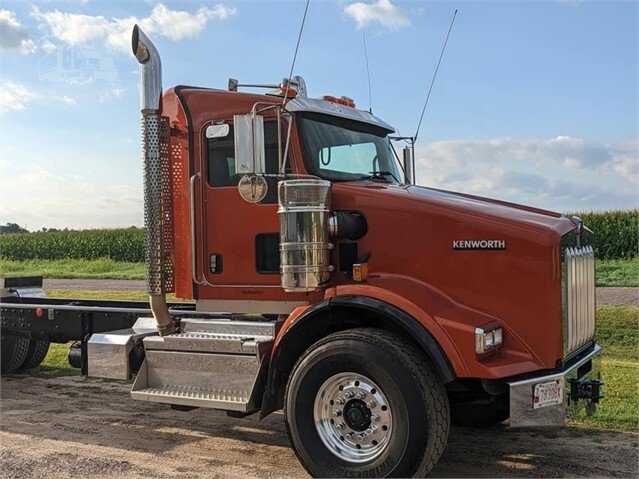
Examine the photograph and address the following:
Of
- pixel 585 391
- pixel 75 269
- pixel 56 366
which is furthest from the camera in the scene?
pixel 75 269

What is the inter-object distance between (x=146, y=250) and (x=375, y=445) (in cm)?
269

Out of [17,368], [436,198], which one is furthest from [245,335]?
[17,368]

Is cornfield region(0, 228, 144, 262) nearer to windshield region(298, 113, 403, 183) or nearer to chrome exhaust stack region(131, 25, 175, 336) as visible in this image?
chrome exhaust stack region(131, 25, 175, 336)

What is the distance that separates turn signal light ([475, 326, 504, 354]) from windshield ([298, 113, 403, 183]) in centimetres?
177

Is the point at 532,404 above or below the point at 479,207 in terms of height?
below

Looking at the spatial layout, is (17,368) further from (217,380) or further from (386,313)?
(386,313)

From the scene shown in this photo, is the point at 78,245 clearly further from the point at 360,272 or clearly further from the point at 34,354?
the point at 360,272

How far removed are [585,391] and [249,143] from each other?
3.07 meters

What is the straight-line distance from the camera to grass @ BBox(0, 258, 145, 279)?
30422 millimetres

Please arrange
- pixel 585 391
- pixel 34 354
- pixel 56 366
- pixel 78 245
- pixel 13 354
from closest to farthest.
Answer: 1. pixel 585 391
2. pixel 13 354
3. pixel 34 354
4. pixel 56 366
5. pixel 78 245

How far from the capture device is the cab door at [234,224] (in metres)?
5.37

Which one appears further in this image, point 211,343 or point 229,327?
point 229,327

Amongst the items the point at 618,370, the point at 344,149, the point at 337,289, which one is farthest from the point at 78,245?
the point at 337,289

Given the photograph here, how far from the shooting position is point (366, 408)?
462 centimetres
